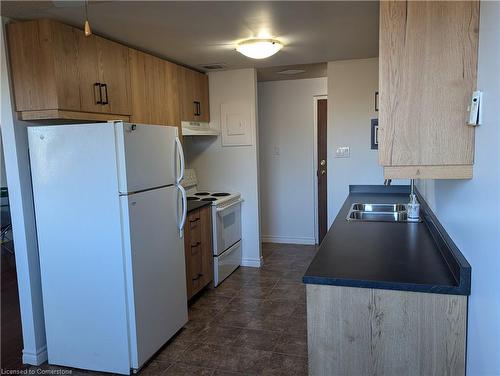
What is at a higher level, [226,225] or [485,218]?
[485,218]

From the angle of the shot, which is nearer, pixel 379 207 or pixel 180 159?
pixel 180 159

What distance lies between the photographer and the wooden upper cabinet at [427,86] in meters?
1.37

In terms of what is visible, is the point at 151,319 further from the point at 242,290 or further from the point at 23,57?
the point at 23,57

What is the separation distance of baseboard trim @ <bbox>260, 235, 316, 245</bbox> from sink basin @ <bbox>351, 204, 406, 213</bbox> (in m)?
2.18

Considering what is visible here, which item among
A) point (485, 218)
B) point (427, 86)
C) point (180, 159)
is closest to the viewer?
point (485, 218)

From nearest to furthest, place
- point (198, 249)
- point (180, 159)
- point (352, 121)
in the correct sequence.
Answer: point (180, 159) < point (198, 249) < point (352, 121)

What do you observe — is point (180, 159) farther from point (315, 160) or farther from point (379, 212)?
point (315, 160)

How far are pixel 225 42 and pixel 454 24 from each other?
6.52ft

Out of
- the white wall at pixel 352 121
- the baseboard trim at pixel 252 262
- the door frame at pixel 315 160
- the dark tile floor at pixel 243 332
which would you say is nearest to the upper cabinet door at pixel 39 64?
the dark tile floor at pixel 243 332

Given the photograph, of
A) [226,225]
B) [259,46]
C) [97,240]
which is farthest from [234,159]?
[97,240]

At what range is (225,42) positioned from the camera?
3.05 metres

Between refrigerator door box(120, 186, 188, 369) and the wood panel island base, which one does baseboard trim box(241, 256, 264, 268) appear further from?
the wood panel island base

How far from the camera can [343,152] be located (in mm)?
4012

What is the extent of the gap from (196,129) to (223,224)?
1004 mm
